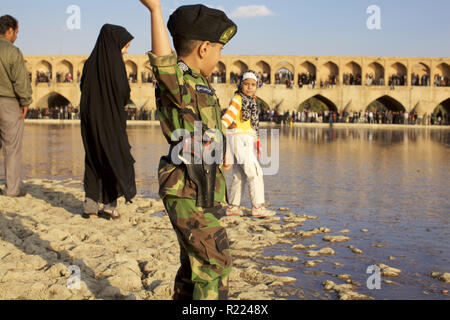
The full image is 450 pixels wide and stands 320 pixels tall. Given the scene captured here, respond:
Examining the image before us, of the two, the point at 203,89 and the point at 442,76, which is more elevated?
the point at 442,76

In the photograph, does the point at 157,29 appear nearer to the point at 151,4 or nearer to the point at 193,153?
the point at 151,4

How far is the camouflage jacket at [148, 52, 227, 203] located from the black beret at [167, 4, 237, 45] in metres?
0.14

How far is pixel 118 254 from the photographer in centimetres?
355

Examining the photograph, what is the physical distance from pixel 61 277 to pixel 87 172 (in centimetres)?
192

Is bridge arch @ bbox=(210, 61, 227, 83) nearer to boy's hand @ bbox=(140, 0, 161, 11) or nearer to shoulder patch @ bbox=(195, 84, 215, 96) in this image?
shoulder patch @ bbox=(195, 84, 215, 96)

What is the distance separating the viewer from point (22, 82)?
5.27m

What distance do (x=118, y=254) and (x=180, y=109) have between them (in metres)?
1.72

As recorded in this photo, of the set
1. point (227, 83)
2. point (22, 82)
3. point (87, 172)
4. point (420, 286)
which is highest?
point (227, 83)

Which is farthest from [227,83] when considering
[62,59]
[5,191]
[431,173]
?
[5,191]

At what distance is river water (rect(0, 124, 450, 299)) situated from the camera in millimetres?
3408

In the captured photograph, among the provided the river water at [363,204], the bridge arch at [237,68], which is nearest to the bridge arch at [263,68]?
the bridge arch at [237,68]

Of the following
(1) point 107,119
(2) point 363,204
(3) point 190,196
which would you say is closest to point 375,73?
(2) point 363,204

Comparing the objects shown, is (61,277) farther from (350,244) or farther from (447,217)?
(447,217)

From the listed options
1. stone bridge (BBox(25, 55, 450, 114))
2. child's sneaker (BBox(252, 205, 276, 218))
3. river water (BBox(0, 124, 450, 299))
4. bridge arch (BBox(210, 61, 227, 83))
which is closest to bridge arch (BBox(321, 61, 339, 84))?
stone bridge (BBox(25, 55, 450, 114))
